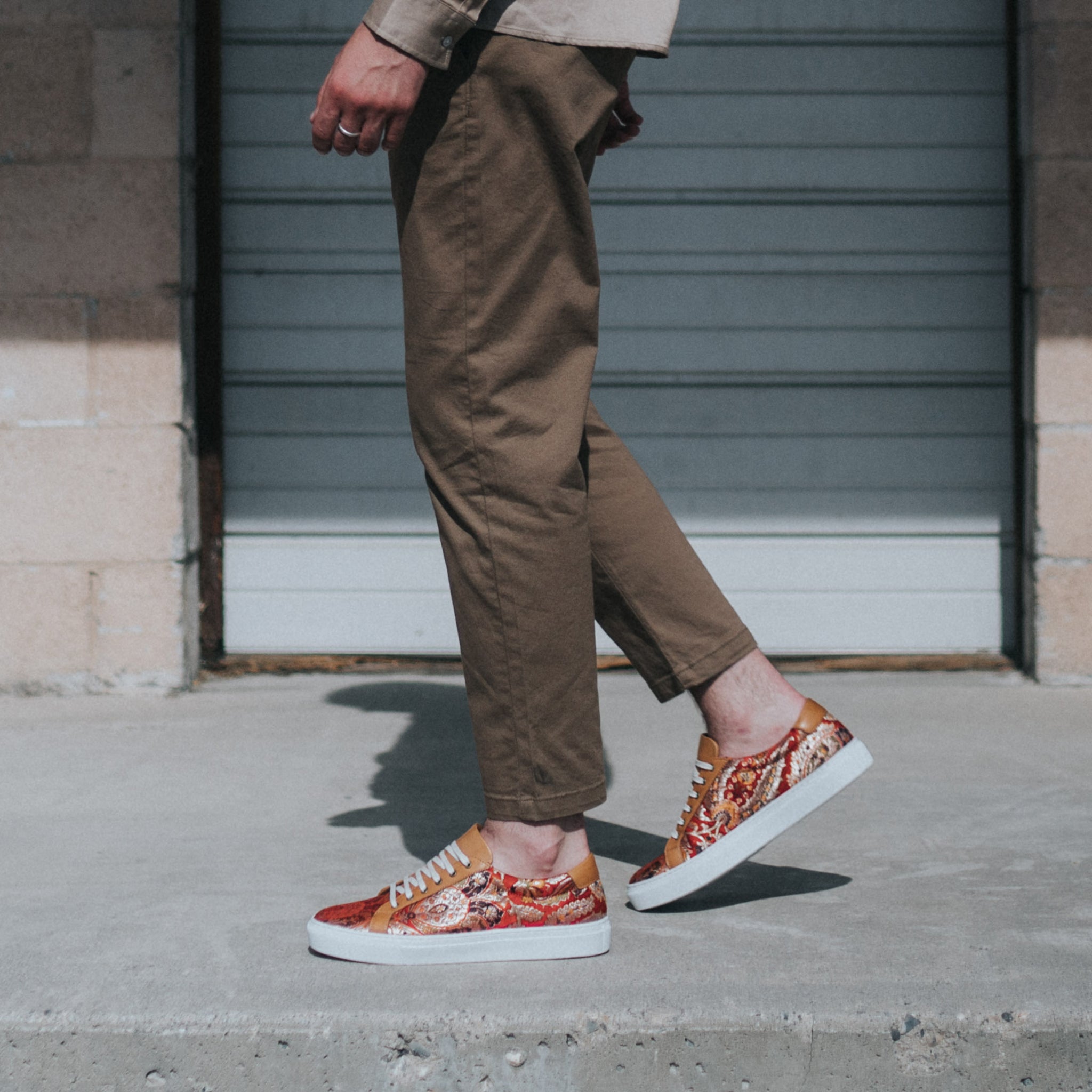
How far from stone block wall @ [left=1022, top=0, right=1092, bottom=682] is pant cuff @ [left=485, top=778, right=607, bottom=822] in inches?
85.1

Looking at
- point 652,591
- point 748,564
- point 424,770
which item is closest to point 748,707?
point 652,591

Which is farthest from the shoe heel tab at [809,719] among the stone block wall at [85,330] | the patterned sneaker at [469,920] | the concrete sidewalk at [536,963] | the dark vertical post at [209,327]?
the dark vertical post at [209,327]

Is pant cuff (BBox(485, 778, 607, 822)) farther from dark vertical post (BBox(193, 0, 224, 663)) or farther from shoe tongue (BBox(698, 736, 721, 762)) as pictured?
dark vertical post (BBox(193, 0, 224, 663))

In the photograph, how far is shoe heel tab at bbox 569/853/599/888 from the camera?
56.6 inches

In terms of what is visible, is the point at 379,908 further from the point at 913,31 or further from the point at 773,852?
the point at 913,31

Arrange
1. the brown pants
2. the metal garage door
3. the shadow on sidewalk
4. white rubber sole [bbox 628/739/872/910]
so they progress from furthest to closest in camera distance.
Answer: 1. the metal garage door
2. the shadow on sidewalk
3. white rubber sole [bbox 628/739/872/910]
4. the brown pants

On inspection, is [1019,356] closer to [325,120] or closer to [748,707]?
[748,707]

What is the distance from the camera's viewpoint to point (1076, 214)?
10.3 feet

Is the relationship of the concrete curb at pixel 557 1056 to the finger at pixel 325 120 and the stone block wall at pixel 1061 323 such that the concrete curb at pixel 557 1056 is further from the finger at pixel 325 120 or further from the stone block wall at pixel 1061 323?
the stone block wall at pixel 1061 323

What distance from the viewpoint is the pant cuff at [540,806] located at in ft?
4.61

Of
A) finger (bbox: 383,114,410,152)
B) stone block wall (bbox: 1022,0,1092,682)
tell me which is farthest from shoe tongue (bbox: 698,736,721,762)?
stone block wall (bbox: 1022,0,1092,682)

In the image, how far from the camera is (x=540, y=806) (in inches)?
55.3

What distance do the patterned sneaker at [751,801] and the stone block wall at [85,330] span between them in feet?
6.45

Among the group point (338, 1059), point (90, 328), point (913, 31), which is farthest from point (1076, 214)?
point (338, 1059)
